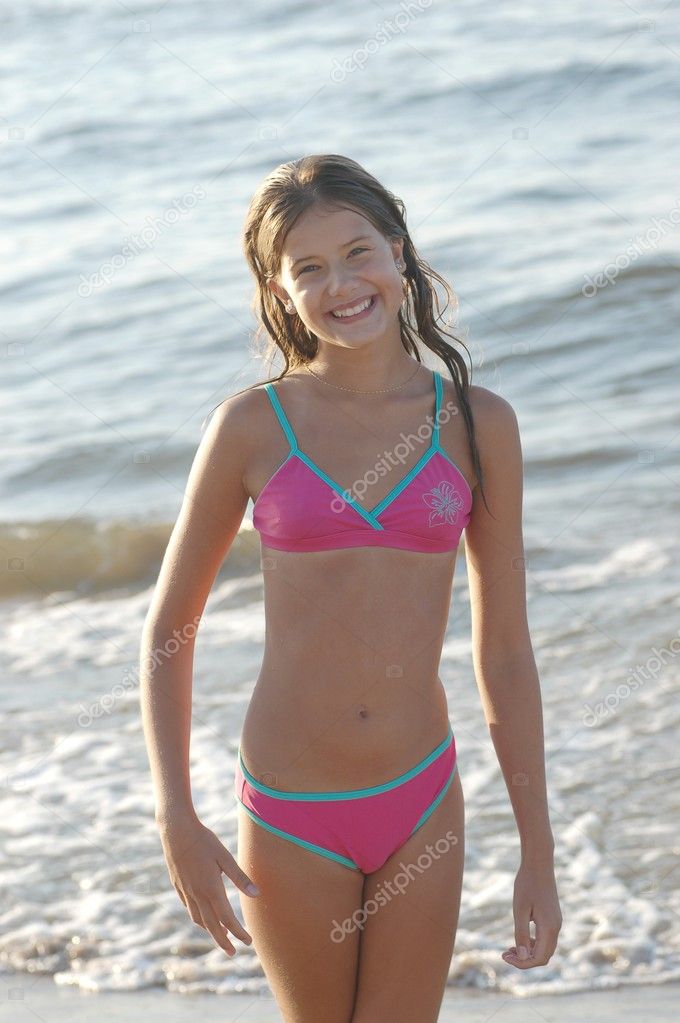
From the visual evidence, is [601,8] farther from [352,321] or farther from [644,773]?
[352,321]

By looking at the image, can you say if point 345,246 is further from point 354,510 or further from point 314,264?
point 354,510

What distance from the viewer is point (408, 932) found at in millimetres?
2352

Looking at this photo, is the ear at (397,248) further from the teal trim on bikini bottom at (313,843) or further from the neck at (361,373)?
the teal trim on bikini bottom at (313,843)

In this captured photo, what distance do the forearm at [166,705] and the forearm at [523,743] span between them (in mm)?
574

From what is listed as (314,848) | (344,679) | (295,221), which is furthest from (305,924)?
(295,221)

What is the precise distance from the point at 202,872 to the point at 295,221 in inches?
45.8

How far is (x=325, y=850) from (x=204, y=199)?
38.2 feet

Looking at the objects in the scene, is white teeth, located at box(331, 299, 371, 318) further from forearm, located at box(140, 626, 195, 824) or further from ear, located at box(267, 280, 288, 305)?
forearm, located at box(140, 626, 195, 824)

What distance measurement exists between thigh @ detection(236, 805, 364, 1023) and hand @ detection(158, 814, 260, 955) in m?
0.09

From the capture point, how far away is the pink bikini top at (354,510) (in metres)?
2.38

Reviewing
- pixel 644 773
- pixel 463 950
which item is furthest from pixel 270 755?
Answer: pixel 644 773

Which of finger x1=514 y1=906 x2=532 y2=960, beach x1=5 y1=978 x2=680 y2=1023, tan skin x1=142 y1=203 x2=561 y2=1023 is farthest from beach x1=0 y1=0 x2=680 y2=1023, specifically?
finger x1=514 y1=906 x2=532 y2=960

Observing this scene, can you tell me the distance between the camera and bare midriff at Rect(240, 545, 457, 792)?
2385 mm

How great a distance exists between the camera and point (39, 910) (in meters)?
4.36
